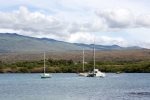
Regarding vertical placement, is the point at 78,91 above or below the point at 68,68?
below

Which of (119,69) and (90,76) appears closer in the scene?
(90,76)

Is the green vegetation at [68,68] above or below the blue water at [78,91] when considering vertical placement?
above

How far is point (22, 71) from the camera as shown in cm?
19050

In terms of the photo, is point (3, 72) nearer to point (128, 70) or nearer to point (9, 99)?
point (128, 70)

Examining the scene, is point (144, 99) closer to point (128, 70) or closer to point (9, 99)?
point (9, 99)

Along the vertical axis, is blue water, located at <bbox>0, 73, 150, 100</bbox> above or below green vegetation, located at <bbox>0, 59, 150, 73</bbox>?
below

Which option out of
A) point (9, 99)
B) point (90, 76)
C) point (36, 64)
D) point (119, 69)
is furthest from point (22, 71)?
point (9, 99)

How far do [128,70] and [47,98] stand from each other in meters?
120

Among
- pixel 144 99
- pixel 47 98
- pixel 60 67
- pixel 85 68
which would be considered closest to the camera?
pixel 144 99

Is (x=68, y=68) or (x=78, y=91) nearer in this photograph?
(x=78, y=91)

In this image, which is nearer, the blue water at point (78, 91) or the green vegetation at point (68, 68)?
the blue water at point (78, 91)

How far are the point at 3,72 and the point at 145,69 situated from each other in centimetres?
6183

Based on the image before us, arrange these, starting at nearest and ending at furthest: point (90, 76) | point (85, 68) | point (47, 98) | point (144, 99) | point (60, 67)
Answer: point (144, 99)
point (47, 98)
point (90, 76)
point (85, 68)
point (60, 67)

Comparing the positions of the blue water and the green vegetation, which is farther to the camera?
the green vegetation
